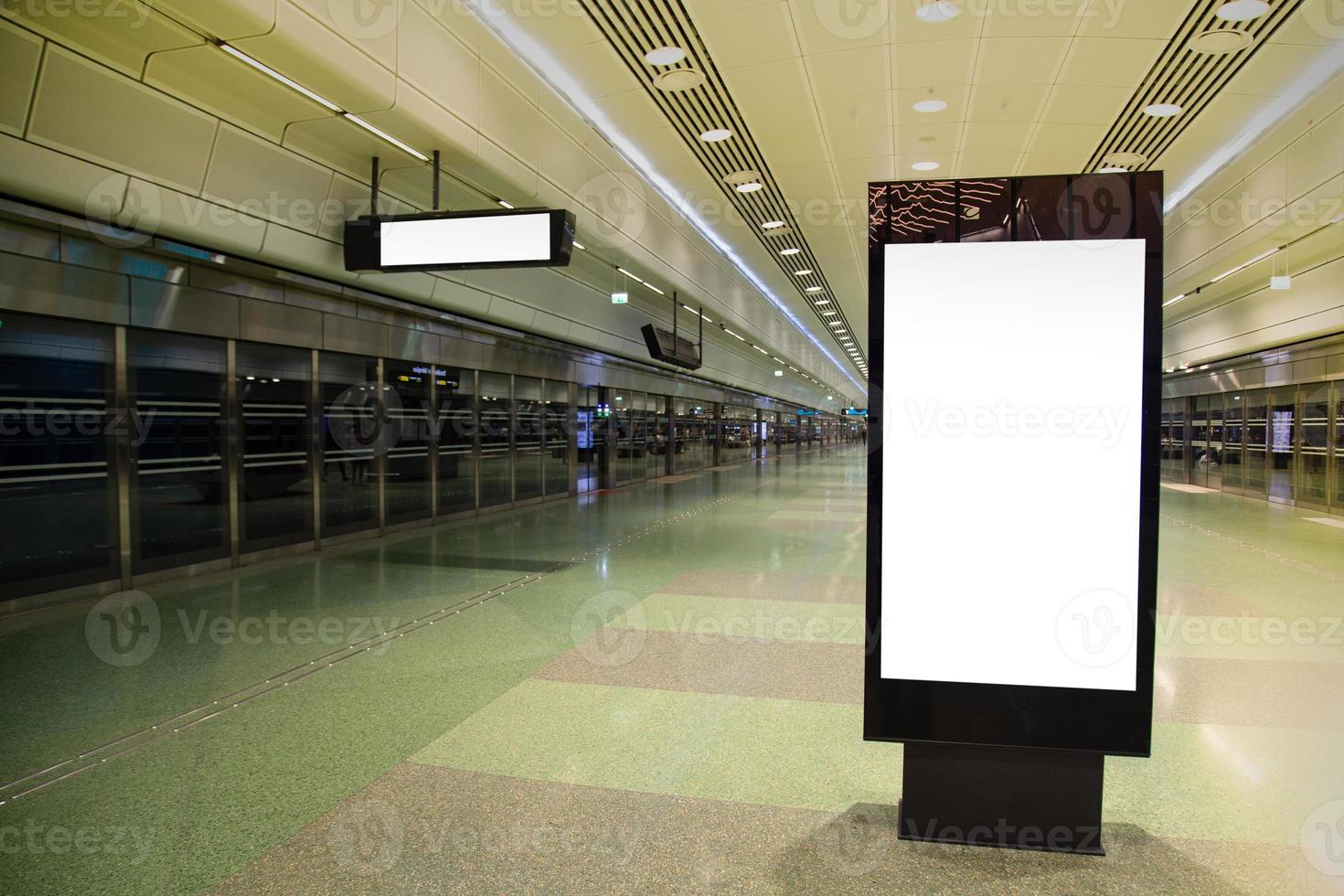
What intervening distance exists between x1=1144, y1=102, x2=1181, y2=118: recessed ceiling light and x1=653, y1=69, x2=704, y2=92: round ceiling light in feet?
14.2

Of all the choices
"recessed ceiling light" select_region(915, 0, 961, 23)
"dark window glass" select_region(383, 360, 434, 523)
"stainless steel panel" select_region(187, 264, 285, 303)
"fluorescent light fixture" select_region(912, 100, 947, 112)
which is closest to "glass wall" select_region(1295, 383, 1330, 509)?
"fluorescent light fixture" select_region(912, 100, 947, 112)

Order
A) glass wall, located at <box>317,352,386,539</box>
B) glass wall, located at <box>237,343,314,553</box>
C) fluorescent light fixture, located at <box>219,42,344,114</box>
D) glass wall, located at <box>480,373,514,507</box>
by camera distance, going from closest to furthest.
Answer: fluorescent light fixture, located at <box>219,42,344,114</box>, glass wall, located at <box>237,343,314,553</box>, glass wall, located at <box>317,352,386,539</box>, glass wall, located at <box>480,373,514,507</box>

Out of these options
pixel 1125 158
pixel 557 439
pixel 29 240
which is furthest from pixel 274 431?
pixel 1125 158

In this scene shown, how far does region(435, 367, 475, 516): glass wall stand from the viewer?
11.9 metres

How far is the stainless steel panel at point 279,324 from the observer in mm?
8023

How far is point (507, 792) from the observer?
3.14 metres

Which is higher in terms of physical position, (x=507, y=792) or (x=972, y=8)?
(x=972, y=8)

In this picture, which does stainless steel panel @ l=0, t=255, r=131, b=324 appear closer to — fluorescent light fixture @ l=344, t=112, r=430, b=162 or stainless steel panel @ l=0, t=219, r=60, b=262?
stainless steel panel @ l=0, t=219, r=60, b=262

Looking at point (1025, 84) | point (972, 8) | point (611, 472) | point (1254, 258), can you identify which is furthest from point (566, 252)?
point (611, 472)

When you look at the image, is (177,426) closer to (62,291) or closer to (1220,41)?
(62,291)

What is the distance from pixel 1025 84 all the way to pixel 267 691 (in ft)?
25.4

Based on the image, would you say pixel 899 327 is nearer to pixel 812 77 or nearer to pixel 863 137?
pixel 812 77

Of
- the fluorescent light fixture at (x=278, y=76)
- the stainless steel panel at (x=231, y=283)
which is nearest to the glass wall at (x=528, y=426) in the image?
the stainless steel panel at (x=231, y=283)

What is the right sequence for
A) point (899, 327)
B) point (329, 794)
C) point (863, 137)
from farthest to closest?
point (863, 137)
point (329, 794)
point (899, 327)
